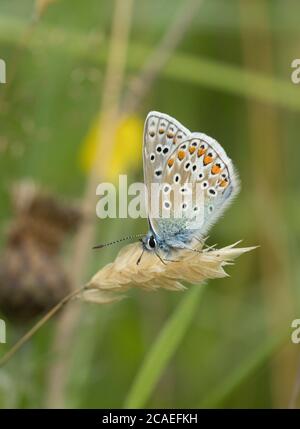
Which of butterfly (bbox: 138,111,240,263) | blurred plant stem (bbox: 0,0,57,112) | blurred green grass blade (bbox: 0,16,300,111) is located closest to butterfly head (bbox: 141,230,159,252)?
butterfly (bbox: 138,111,240,263)

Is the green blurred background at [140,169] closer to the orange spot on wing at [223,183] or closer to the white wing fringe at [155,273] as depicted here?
the orange spot on wing at [223,183]

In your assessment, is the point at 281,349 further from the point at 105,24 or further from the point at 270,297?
the point at 105,24

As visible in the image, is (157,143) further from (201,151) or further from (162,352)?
(162,352)

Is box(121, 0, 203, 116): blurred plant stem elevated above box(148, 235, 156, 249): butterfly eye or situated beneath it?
elevated above

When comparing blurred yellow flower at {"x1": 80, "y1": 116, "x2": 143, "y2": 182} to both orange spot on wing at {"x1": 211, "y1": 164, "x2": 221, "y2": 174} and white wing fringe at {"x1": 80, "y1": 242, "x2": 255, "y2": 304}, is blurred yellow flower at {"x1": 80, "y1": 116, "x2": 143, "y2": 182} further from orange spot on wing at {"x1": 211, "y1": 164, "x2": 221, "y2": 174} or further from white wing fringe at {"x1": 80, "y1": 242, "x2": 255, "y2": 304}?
white wing fringe at {"x1": 80, "y1": 242, "x2": 255, "y2": 304}

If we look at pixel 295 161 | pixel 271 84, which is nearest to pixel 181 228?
pixel 271 84
